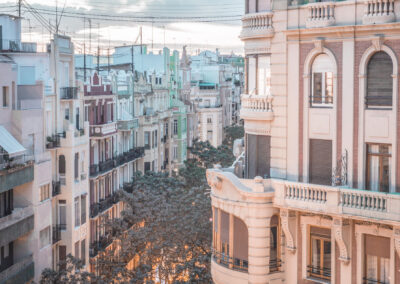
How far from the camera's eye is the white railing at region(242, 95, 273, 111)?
98.2 feet

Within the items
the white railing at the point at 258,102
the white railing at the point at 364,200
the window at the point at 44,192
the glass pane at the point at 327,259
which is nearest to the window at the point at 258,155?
the white railing at the point at 258,102

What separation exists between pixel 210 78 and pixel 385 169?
3472 inches

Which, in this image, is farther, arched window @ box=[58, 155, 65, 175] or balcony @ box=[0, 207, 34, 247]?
arched window @ box=[58, 155, 65, 175]

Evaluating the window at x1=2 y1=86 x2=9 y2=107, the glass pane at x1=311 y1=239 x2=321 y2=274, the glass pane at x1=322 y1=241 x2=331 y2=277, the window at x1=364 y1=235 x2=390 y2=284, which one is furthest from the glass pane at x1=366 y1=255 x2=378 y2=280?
the window at x1=2 y1=86 x2=9 y2=107

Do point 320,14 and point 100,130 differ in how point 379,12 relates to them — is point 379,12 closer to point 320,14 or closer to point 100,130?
point 320,14

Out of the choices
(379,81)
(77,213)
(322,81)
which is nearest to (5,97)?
(77,213)

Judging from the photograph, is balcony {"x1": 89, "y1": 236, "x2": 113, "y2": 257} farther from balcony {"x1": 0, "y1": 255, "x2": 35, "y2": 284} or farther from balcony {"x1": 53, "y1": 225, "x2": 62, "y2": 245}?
balcony {"x1": 0, "y1": 255, "x2": 35, "y2": 284}

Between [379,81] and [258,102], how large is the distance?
4977mm

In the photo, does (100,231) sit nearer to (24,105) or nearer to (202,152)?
(24,105)

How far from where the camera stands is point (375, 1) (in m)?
26.6

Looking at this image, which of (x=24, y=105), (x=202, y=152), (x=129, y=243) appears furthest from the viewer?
(x=202, y=152)

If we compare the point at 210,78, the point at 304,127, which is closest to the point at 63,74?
the point at 304,127

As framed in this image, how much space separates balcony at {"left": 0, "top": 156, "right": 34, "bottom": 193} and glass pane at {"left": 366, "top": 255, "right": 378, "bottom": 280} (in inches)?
745

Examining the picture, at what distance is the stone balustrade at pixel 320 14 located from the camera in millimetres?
27844
